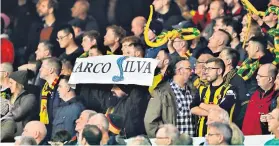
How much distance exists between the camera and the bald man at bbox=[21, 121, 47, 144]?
8250 mm

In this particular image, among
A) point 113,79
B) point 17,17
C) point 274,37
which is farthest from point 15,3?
point 274,37

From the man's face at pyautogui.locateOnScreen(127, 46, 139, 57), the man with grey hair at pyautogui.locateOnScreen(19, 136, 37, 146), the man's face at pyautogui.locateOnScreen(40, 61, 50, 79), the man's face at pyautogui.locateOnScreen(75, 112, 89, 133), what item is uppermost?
the man's face at pyautogui.locateOnScreen(127, 46, 139, 57)

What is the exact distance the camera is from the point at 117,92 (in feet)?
26.9

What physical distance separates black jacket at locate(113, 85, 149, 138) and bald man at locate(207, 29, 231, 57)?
2.49 feet

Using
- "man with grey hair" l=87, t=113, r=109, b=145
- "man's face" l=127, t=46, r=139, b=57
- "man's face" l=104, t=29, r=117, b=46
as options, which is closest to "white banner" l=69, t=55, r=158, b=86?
"man's face" l=127, t=46, r=139, b=57

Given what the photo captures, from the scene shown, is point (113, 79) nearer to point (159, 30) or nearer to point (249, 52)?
point (159, 30)

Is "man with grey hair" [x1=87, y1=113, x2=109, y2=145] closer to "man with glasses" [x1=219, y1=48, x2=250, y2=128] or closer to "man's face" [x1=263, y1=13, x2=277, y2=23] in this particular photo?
"man with glasses" [x1=219, y1=48, x2=250, y2=128]

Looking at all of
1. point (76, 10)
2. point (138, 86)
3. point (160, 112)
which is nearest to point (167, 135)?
point (160, 112)

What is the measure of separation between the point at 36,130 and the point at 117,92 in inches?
34.5

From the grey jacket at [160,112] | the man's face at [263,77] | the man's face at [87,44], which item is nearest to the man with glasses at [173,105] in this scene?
the grey jacket at [160,112]

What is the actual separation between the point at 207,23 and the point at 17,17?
6.36ft

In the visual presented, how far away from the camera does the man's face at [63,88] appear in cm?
832

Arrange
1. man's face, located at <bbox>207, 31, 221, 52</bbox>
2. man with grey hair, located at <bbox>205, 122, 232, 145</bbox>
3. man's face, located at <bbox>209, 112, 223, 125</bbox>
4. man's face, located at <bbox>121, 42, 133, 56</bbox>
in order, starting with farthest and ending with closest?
man's face, located at <bbox>121, 42, 133, 56</bbox> → man's face, located at <bbox>207, 31, 221, 52</bbox> → man's face, located at <bbox>209, 112, 223, 125</bbox> → man with grey hair, located at <bbox>205, 122, 232, 145</bbox>

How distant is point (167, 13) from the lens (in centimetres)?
830
